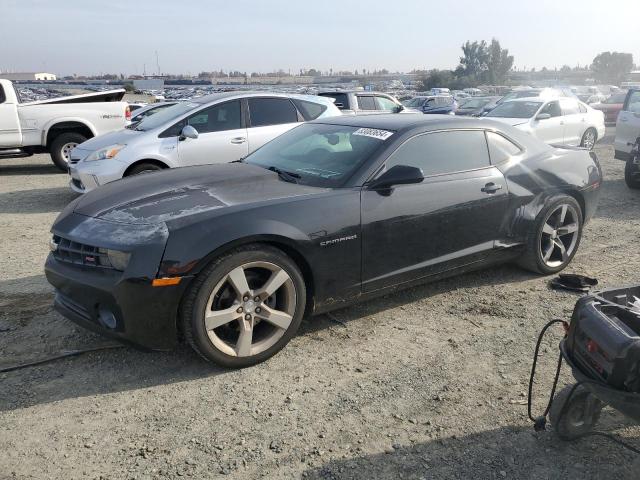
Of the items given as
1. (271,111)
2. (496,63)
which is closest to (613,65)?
(496,63)

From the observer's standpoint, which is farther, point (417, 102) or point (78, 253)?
point (417, 102)

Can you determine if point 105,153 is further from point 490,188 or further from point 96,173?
point 490,188

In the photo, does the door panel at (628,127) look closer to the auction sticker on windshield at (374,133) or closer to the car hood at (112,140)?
the auction sticker on windshield at (374,133)

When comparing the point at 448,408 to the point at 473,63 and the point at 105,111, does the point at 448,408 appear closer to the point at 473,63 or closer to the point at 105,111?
the point at 105,111

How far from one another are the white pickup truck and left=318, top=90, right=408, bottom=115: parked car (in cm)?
503

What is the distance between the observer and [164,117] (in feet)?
26.0

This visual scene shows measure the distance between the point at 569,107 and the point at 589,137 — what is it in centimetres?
106

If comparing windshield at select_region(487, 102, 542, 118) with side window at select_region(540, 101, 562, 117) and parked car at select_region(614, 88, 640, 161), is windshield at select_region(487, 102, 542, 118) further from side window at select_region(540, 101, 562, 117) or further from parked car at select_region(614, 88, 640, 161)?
parked car at select_region(614, 88, 640, 161)

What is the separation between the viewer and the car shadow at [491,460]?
2.54 m

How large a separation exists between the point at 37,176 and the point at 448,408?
34.1ft

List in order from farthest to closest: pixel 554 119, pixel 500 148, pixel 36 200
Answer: pixel 554 119 < pixel 36 200 < pixel 500 148

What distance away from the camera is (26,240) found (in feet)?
20.3

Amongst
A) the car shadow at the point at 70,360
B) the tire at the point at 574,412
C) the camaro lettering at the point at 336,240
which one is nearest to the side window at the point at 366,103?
the car shadow at the point at 70,360

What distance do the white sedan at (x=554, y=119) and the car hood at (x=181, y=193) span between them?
10.1 meters
